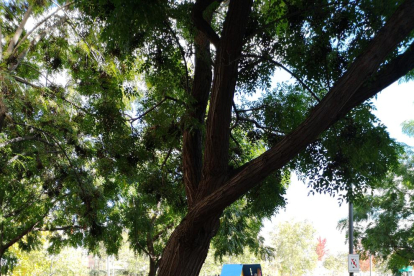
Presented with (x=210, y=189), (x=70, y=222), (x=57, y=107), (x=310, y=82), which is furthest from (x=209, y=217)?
(x=70, y=222)

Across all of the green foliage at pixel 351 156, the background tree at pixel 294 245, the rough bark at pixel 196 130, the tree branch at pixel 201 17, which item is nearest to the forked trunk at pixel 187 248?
the rough bark at pixel 196 130

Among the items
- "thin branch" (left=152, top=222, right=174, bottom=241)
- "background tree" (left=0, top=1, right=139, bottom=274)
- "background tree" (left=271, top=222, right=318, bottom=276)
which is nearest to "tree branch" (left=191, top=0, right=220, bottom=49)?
"background tree" (left=0, top=1, right=139, bottom=274)

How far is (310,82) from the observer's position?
5.61m

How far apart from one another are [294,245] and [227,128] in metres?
28.9

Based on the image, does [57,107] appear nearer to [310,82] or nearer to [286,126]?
[286,126]

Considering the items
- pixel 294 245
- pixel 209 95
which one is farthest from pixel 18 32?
pixel 294 245

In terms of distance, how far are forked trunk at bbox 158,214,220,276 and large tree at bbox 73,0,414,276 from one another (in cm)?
1

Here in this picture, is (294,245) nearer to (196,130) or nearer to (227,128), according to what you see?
(196,130)

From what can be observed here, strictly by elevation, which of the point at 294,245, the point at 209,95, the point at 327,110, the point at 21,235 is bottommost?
the point at 21,235

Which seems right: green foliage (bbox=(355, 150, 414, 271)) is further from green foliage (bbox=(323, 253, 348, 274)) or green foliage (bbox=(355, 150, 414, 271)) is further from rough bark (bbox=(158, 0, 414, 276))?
green foliage (bbox=(323, 253, 348, 274))

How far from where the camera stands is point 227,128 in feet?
16.5

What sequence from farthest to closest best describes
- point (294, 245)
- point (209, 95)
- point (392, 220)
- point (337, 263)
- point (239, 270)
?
point (337, 263), point (294, 245), point (239, 270), point (392, 220), point (209, 95)

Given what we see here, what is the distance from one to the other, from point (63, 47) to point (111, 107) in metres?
3.48

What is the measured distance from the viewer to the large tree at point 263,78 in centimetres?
415
